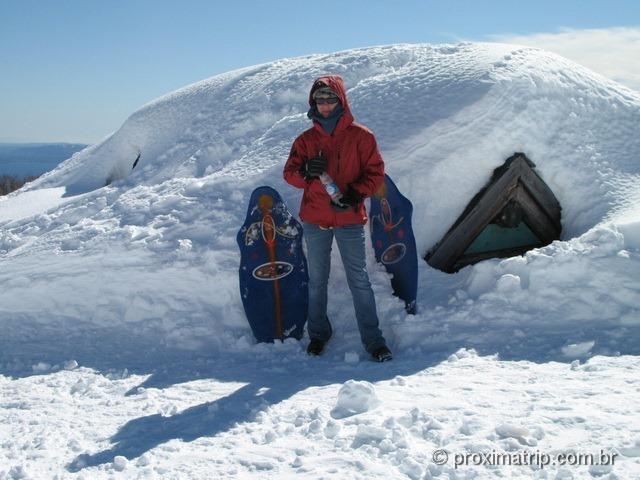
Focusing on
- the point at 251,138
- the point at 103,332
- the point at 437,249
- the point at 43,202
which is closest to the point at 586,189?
the point at 437,249

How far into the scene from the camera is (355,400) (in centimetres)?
306

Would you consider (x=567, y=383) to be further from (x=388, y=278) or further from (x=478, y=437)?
(x=388, y=278)

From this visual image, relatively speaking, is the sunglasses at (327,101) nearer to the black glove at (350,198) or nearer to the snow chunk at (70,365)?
the black glove at (350,198)

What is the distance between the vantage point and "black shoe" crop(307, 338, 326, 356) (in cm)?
419

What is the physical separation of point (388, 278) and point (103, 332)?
8.10 feet

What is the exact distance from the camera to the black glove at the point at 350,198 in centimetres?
370

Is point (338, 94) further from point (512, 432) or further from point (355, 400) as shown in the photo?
point (512, 432)

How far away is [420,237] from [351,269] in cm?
156

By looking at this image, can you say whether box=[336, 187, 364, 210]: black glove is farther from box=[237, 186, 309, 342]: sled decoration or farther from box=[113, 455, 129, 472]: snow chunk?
box=[113, 455, 129, 472]: snow chunk

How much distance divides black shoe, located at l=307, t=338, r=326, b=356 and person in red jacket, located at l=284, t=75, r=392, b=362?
0.35 m

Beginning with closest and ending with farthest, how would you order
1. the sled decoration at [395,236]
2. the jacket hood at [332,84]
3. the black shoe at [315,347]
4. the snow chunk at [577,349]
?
the jacket hood at [332,84] < the snow chunk at [577,349] < the black shoe at [315,347] < the sled decoration at [395,236]

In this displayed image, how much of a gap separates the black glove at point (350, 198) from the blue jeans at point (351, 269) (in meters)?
0.23

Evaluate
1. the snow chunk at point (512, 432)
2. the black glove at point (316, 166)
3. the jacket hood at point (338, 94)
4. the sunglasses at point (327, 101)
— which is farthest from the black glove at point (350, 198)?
the snow chunk at point (512, 432)

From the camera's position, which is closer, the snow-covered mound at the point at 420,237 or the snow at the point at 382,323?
the snow at the point at 382,323
